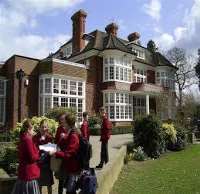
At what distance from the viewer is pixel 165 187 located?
944cm

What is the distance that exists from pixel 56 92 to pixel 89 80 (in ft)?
15.5

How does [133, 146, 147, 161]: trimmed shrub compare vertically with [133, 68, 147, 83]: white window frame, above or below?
below

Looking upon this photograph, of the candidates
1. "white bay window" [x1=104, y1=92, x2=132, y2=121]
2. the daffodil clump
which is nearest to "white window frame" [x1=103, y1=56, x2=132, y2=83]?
"white bay window" [x1=104, y1=92, x2=132, y2=121]

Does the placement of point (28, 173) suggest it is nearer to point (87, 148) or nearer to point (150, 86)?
point (87, 148)

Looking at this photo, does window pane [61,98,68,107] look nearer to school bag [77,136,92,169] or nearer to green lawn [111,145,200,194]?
green lawn [111,145,200,194]

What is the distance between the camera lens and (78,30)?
35.9 m

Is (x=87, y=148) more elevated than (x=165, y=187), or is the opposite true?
(x=87, y=148)

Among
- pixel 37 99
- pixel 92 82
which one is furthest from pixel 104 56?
pixel 37 99

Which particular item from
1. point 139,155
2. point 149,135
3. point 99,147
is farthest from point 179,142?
point 99,147

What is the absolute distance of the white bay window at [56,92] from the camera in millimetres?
28078

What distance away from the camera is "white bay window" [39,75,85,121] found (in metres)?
28.1

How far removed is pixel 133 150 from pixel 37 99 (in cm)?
1394

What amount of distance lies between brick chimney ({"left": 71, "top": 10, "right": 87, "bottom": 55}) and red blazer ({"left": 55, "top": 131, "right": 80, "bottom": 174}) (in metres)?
30.6

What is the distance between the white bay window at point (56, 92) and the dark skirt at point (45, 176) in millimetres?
21124
